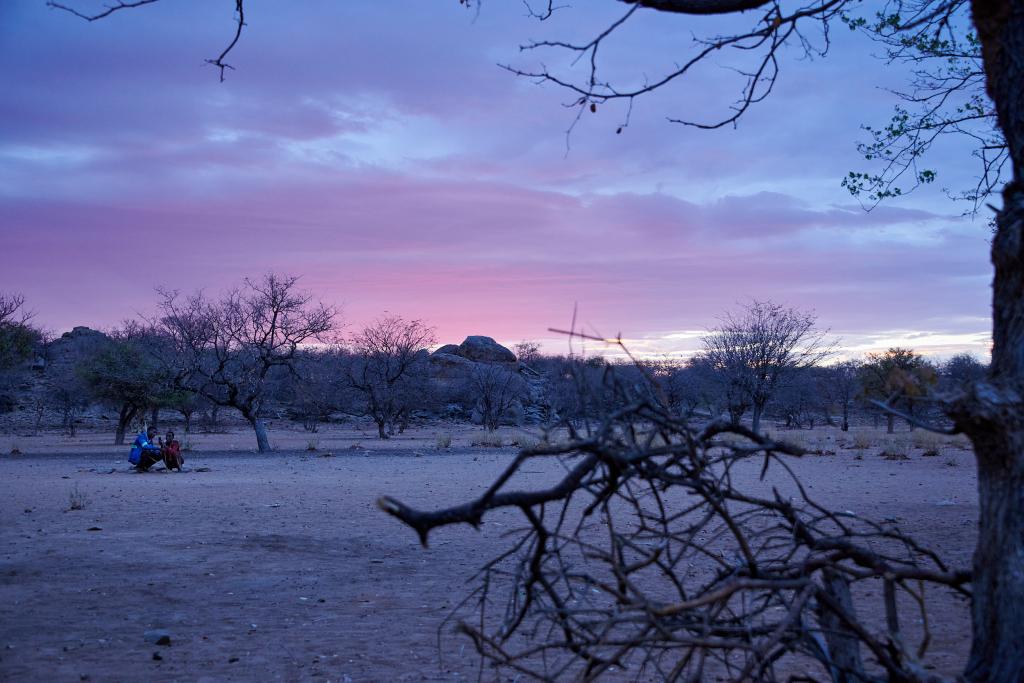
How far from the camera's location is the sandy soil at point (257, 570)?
5.91 m

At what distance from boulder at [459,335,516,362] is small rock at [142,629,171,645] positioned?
64263mm

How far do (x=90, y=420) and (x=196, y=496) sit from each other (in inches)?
1543

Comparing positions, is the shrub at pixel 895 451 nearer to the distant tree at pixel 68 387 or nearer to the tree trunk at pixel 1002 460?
the tree trunk at pixel 1002 460

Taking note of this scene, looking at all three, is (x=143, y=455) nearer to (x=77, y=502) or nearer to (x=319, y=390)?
(x=77, y=502)

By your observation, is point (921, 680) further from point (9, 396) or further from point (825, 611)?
point (9, 396)

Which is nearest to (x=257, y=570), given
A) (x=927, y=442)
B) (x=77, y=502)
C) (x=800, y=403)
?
(x=77, y=502)

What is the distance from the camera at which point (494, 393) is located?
48938 mm

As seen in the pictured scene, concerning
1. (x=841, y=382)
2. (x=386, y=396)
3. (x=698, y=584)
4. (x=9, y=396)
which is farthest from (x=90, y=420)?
(x=698, y=584)

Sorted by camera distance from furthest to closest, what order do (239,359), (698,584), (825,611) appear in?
1. (239,359)
2. (698,584)
3. (825,611)

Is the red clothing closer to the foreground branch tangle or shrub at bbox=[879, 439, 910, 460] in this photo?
shrub at bbox=[879, 439, 910, 460]

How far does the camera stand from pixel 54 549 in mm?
A: 9883

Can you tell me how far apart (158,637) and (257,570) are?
2649 millimetres

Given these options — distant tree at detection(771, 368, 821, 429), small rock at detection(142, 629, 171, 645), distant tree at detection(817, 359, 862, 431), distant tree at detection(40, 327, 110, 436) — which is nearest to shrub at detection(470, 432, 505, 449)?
distant tree at detection(40, 327, 110, 436)

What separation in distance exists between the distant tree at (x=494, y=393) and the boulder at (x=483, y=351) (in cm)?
1690
